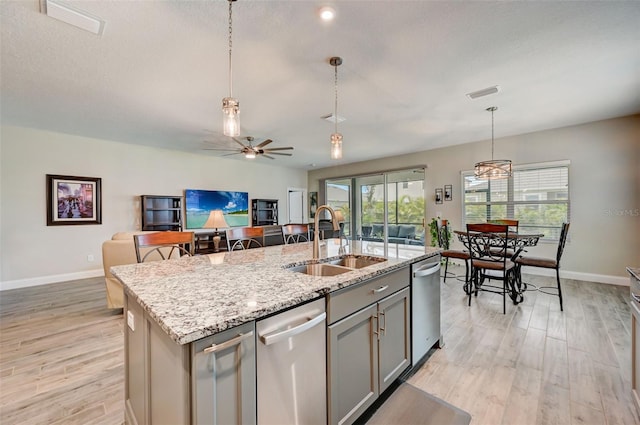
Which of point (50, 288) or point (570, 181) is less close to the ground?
point (570, 181)

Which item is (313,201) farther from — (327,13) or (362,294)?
(362,294)

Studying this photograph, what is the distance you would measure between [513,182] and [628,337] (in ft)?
11.0

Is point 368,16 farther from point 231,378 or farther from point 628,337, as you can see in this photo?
point 628,337

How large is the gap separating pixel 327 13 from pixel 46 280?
6224 millimetres

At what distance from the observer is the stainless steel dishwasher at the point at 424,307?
1.95 m

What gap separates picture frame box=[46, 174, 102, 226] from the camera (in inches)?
188

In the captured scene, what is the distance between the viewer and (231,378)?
2.90ft

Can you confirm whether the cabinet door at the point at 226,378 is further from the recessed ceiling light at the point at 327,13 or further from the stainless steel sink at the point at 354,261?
the recessed ceiling light at the point at 327,13

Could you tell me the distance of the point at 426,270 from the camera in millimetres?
2061

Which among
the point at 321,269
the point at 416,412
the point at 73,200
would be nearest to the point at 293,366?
the point at 321,269

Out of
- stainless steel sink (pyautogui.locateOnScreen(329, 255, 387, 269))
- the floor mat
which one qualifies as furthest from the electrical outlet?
the floor mat

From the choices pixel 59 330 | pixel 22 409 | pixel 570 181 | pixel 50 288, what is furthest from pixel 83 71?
pixel 570 181

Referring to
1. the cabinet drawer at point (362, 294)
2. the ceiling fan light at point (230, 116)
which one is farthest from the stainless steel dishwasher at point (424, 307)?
the ceiling fan light at point (230, 116)

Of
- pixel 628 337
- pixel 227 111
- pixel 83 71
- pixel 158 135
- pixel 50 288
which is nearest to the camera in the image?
pixel 227 111
